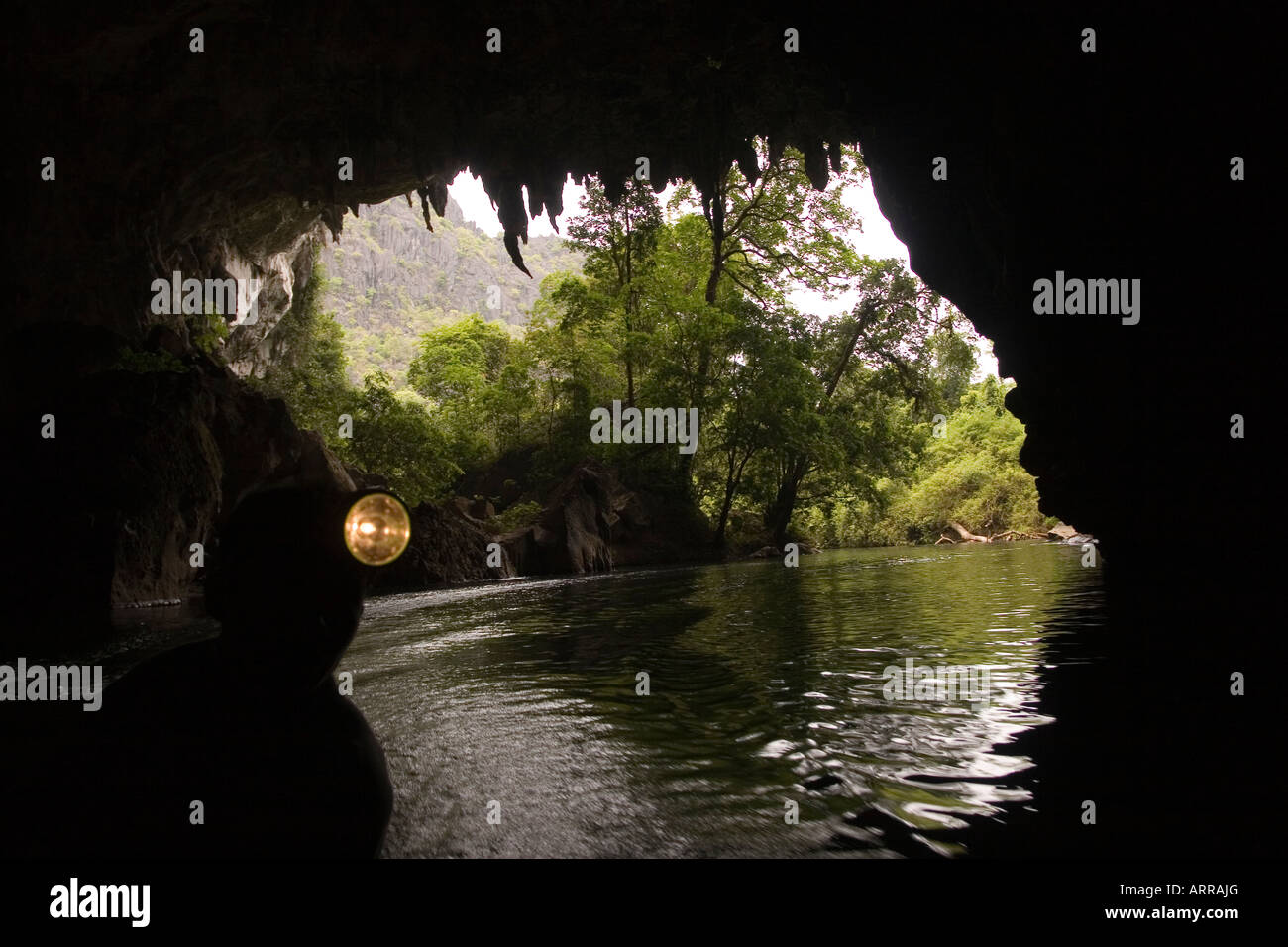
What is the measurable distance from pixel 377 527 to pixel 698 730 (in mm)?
2580

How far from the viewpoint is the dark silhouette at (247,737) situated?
1.58m

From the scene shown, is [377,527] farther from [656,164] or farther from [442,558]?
[442,558]

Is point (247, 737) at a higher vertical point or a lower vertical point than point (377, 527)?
lower

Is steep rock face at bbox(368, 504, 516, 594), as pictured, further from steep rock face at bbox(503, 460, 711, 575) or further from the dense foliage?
the dense foliage

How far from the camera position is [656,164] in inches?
501

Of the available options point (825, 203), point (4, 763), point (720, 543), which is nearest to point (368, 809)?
point (4, 763)

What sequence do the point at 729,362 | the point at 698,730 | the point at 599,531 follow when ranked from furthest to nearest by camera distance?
1. the point at 729,362
2. the point at 599,531
3. the point at 698,730

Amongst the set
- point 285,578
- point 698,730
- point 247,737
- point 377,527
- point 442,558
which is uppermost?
point 377,527

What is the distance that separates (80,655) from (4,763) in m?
3.61

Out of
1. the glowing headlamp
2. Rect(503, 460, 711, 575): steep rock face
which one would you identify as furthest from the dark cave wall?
Rect(503, 460, 711, 575): steep rock face

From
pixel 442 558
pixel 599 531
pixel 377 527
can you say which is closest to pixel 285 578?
pixel 377 527

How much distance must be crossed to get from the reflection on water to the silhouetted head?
42.3 inches

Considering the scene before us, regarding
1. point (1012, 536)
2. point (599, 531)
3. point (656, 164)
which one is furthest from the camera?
point (1012, 536)
